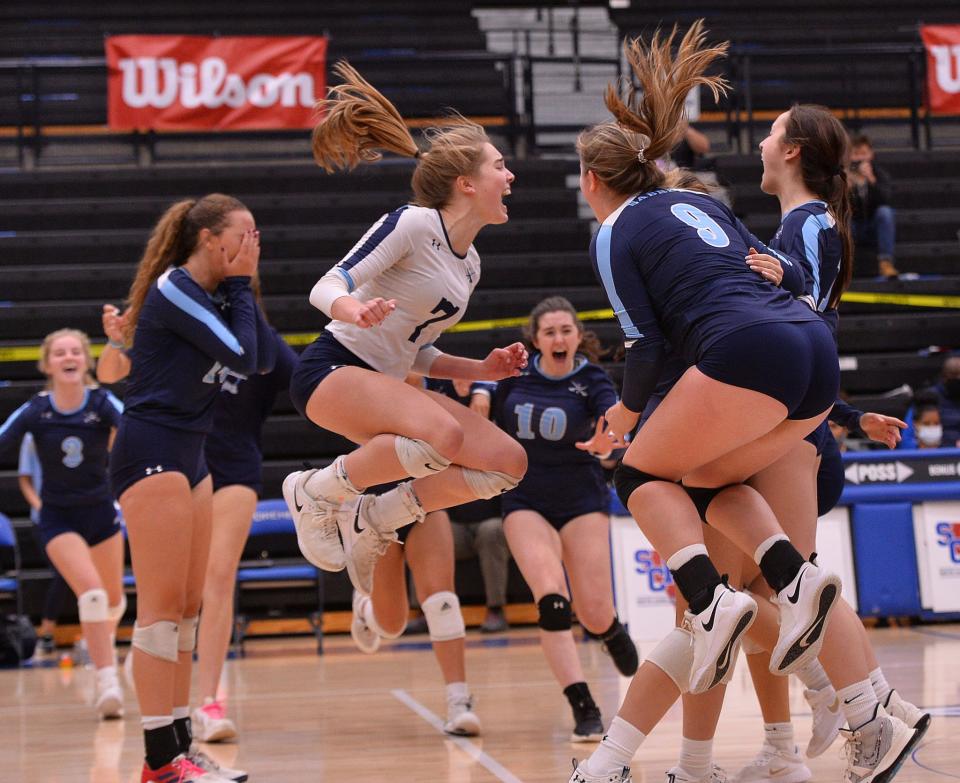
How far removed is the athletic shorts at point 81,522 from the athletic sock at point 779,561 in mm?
4601

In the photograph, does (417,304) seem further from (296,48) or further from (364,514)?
(296,48)

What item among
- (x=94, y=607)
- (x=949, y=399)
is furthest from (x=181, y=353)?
(x=949, y=399)

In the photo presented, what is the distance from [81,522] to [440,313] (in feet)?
11.8

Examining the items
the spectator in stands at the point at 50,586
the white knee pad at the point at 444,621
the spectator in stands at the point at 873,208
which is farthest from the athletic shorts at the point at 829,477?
the spectator in stands at the point at 873,208

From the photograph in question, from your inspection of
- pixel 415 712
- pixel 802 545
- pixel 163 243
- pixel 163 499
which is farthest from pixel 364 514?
pixel 415 712

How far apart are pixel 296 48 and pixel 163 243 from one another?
330 inches

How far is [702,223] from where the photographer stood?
3375 mm

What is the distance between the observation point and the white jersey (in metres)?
3.90

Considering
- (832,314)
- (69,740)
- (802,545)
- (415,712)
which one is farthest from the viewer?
(415,712)

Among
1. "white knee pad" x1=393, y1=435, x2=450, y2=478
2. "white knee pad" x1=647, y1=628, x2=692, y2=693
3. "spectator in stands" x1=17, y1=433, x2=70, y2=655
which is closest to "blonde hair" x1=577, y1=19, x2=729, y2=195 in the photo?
"white knee pad" x1=393, y1=435, x2=450, y2=478

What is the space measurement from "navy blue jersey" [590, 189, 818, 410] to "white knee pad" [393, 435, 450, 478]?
2.44 ft

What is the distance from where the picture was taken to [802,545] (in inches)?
145

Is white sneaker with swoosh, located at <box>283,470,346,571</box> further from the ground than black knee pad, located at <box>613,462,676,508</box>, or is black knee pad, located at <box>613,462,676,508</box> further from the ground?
black knee pad, located at <box>613,462,676,508</box>

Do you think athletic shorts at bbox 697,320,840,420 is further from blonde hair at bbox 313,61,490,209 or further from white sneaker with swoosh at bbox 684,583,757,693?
blonde hair at bbox 313,61,490,209
